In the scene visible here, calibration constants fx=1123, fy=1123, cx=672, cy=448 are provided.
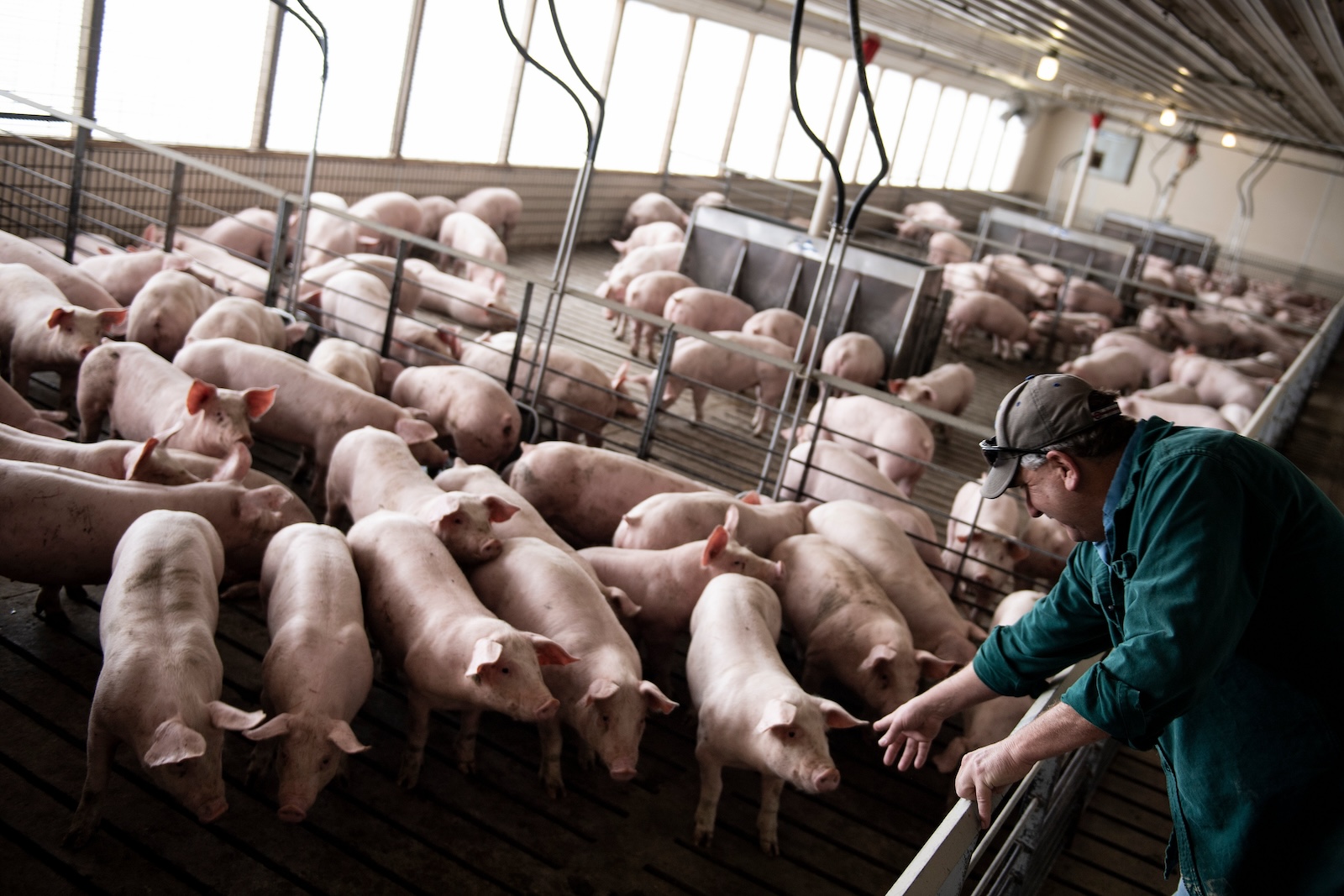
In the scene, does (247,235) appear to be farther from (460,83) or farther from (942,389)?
(942,389)

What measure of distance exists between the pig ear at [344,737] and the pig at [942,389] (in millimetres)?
5176

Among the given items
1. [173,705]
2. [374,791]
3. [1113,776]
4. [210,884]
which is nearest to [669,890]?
[374,791]

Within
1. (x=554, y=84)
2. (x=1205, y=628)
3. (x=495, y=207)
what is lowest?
(x=495, y=207)

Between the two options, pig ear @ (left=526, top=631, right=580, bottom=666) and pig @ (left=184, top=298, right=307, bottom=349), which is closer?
pig ear @ (left=526, top=631, right=580, bottom=666)

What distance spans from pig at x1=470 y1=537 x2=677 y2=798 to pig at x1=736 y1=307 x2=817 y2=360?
4.50m

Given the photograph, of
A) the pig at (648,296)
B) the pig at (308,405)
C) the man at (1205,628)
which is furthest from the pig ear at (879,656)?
the pig at (648,296)

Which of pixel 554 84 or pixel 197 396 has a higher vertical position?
pixel 554 84

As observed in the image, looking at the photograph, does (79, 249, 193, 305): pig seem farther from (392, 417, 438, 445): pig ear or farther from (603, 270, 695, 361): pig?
(603, 270, 695, 361): pig

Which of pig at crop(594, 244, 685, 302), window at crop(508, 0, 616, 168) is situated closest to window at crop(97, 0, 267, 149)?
pig at crop(594, 244, 685, 302)

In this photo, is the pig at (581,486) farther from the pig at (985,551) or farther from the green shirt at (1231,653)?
the green shirt at (1231,653)

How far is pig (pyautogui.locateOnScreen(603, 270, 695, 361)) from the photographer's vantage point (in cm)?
854

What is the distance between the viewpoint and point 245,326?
530cm

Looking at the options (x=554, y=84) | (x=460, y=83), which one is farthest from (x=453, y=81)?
(x=554, y=84)

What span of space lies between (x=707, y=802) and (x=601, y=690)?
19.3 inches
